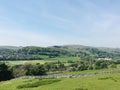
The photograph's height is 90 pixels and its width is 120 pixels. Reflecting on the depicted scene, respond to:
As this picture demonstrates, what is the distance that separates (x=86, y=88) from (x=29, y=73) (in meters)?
64.1

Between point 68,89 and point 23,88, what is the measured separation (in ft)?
48.0

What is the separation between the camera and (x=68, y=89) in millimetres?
51688

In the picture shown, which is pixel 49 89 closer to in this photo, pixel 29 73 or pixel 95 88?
pixel 95 88

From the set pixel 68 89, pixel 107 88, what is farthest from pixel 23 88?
pixel 107 88

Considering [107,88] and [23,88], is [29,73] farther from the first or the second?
[107,88]

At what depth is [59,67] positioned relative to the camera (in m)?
175

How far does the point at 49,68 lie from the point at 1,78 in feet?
230

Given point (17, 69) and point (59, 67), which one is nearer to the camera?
point (17, 69)

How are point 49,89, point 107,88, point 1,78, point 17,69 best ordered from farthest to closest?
point 17,69 < point 1,78 < point 49,89 < point 107,88

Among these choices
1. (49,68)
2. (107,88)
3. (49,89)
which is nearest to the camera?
(107,88)

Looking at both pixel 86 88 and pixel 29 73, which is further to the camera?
pixel 29 73

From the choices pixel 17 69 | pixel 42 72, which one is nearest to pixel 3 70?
pixel 42 72

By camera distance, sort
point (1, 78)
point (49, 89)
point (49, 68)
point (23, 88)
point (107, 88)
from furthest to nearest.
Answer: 1. point (49, 68)
2. point (1, 78)
3. point (23, 88)
4. point (49, 89)
5. point (107, 88)

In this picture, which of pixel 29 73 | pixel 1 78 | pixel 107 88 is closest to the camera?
pixel 107 88
